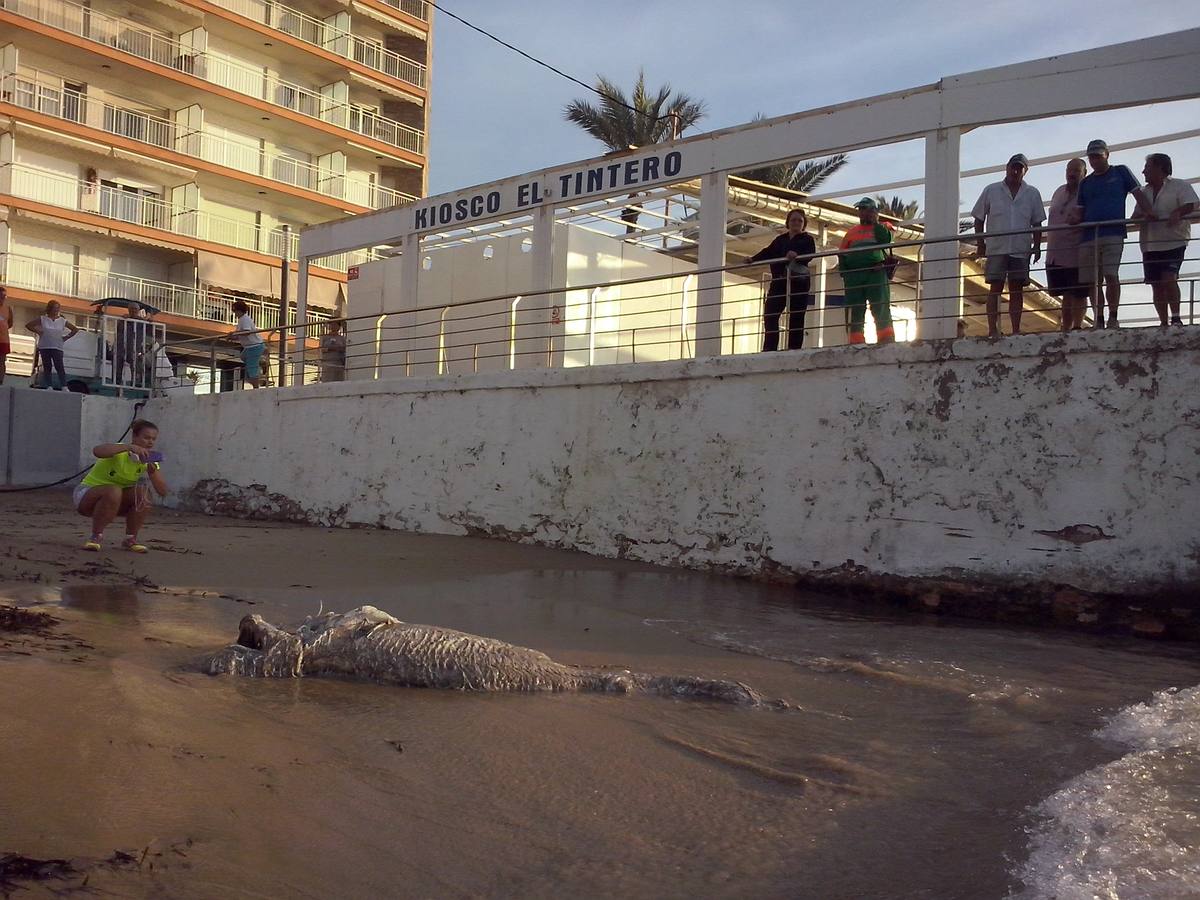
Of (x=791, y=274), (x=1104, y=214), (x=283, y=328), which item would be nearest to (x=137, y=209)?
(x=283, y=328)

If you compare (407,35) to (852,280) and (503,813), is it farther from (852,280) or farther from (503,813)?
(503,813)

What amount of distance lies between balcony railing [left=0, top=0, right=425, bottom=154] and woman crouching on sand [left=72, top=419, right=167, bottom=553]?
2641 cm

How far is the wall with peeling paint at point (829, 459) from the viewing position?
7266 millimetres

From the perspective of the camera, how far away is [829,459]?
28.5ft

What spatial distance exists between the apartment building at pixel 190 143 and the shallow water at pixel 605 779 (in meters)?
26.2

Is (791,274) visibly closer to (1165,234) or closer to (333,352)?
(1165,234)

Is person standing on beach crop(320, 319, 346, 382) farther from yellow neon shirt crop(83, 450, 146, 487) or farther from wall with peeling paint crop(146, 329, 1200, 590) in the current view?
yellow neon shirt crop(83, 450, 146, 487)

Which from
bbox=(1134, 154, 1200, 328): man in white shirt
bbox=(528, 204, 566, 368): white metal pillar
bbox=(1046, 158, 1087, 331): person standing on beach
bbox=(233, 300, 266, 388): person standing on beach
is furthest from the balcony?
bbox=(1134, 154, 1200, 328): man in white shirt

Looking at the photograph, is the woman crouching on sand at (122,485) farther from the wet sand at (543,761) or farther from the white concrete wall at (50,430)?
the white concrete wall at (50,430)

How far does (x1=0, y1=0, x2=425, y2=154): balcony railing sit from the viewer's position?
1187 inches

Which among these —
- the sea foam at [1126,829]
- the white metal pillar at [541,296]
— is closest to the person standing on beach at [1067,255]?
the sea foam at [1126,829]

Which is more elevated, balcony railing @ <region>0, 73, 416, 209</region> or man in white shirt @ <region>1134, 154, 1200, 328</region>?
balcony railing @ <region>0, 73, 416, 209</region>

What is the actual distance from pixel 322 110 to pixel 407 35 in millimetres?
5127

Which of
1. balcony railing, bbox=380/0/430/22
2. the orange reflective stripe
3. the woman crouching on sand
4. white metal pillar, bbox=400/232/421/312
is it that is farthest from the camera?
balcony railing, bbox=380/0/430/22
